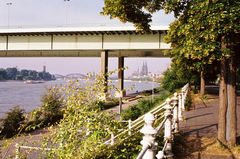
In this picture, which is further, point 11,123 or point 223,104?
point 11,123

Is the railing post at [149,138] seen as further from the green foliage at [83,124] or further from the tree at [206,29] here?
the tree at [206,29]

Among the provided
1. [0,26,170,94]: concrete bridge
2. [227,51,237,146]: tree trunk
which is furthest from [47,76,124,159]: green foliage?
[0,26,170,94]: concrete bridge

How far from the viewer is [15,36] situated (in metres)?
47.2

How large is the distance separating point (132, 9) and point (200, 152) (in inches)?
184

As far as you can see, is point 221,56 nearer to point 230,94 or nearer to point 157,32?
point 230,94

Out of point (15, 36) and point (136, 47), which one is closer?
point (136, 47)

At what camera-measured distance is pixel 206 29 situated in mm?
9859

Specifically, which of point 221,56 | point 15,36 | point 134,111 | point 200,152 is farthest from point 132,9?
point 15,36

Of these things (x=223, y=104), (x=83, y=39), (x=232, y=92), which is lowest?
(x=223, y=104)

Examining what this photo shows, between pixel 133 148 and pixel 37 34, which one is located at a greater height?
pixel 37 34

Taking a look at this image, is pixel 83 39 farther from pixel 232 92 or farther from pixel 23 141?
pixel 23 141

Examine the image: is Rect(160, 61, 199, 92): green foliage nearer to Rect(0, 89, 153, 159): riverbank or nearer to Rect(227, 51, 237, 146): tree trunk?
Rect(0, 89, 153, 159): riverbank

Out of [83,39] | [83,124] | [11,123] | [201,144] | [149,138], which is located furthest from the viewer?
[83,39]

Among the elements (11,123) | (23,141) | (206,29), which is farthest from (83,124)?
(11,123)
